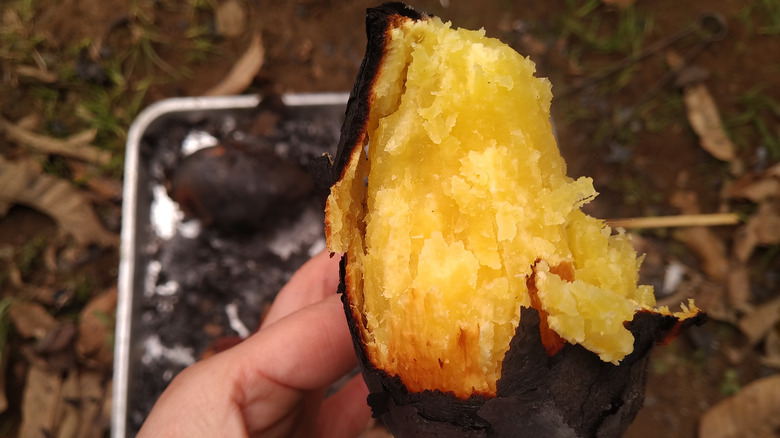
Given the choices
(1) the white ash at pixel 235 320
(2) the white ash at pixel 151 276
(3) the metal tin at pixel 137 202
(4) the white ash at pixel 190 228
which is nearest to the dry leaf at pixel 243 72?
(3) the metal tin at pixel 137 202

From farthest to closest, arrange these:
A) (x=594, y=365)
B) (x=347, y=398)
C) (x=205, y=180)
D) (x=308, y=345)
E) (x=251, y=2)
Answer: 1. (x=251, y=2)
2. (x=205, y=180)
3. (x=347, y=398)
4. (x=308, y=345)
5. (x=594, y=365)

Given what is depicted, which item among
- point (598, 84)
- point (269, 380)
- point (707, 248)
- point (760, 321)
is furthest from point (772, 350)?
point (269, 380)

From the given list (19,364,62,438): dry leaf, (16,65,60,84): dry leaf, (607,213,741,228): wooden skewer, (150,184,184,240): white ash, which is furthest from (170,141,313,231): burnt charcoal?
(607,213,741,228): wooden skewer

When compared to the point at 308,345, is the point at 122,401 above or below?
below

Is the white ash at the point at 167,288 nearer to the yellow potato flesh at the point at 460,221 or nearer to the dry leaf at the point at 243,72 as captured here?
the dry leaf at the point at 243,72

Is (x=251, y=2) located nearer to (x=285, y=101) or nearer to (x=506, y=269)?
(x=285, y=101)

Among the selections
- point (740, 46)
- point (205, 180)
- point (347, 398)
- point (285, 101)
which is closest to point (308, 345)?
point (347, 398)

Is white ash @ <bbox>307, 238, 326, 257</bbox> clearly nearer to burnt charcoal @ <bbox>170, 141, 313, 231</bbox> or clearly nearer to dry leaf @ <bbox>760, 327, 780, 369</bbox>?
burnt charcoal @ <bbox>170, 141, 313, 231</bbox>

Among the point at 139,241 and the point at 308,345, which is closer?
the point at 308,345
